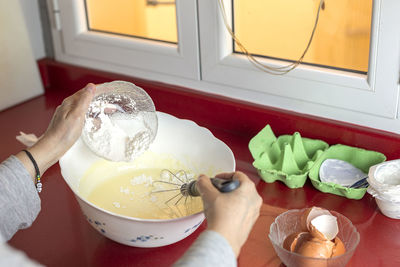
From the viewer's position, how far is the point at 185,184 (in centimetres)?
96

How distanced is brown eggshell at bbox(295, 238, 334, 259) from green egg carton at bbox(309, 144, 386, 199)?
201 millimetres

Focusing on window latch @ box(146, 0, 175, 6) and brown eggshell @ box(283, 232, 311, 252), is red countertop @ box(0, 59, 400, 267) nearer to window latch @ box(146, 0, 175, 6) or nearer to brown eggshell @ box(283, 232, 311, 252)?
brown eggshell @ box(283, 232, 311, 252)

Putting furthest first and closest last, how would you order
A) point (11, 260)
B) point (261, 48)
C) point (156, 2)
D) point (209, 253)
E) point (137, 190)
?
1. point (156, 2)
2. point (261, 48)
3. point (137, 190)
4. point (209, 253)
5. point (11, 260)

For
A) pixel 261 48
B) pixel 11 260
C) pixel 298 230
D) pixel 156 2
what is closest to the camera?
pixel 11 260

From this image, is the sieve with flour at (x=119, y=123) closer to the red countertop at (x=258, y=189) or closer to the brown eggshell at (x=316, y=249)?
the red countertop at (x=258, y=189)

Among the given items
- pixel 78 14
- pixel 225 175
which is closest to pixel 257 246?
pixel 225 175

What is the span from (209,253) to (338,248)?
0.31 m

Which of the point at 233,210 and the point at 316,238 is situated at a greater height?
the point at 233,210

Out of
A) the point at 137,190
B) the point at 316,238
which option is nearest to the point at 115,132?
the point at 137,190

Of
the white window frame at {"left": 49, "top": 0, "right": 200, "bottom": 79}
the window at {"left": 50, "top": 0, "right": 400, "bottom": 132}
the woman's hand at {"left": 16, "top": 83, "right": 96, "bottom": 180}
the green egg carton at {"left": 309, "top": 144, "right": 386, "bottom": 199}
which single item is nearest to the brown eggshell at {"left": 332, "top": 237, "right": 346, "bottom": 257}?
the green egg carton at {"left": 309, "top": 144, "right": 386, "bottom": 199}

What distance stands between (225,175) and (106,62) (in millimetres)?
844

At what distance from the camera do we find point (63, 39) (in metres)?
1.66

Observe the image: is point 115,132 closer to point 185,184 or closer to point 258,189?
point 185,184

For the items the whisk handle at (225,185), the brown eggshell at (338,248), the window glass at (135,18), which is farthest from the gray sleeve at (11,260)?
the window glass at (135,18)
